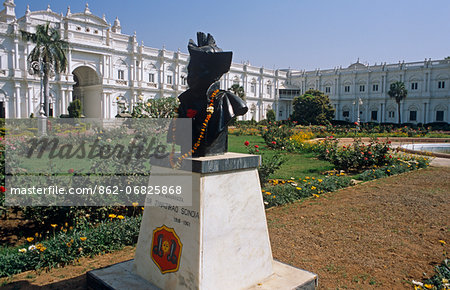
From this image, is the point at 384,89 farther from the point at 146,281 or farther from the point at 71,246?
the point at 146,281

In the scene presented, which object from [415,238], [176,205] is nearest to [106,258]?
[176,205]

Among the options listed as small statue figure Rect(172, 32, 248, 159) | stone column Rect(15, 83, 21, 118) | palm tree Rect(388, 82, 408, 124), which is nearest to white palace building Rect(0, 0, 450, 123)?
stone column Rect(15, 83, 21, 118)

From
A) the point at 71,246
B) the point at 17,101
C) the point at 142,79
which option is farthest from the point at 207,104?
the point at 142,79

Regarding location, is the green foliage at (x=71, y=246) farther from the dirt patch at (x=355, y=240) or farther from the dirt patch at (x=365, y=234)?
the dirt patch at (x=365, y=234)

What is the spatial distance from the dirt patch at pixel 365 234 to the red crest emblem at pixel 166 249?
1439 mm

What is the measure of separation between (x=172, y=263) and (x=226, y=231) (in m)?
0.54

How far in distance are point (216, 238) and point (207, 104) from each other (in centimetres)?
120

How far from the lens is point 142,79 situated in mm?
37156

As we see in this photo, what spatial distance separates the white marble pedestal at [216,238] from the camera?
269cm

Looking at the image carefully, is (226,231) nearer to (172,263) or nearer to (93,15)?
(172,263)

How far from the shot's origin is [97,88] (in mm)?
33844

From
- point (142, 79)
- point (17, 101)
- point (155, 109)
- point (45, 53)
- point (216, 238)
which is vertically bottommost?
point (216, 238)

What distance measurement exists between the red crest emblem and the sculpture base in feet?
0.81

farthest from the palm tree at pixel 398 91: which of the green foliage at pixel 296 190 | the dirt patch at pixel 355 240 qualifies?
the green foliage at pixel 296 190
